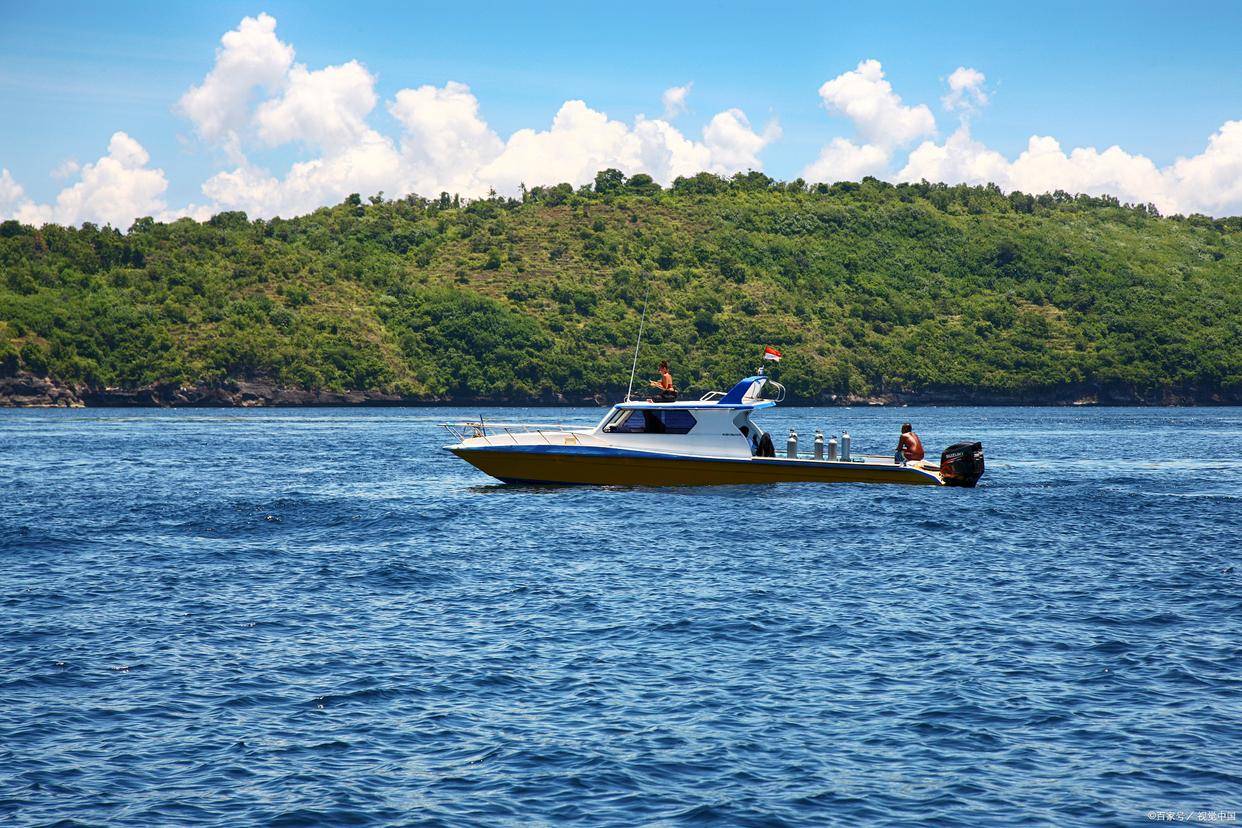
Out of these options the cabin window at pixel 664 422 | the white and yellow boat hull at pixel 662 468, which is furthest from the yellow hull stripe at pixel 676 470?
the cabin window at pixel 664 422

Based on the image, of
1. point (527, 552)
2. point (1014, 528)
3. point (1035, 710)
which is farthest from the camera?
point (1014, 528)

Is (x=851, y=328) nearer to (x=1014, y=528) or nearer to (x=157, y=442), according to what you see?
(x=157, y=442)

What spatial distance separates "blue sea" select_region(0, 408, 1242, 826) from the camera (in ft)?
43.9

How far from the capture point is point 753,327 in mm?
192000

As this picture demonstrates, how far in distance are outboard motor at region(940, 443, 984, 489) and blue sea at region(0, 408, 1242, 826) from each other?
10.4 ft

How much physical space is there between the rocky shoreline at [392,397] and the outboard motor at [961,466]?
135 m

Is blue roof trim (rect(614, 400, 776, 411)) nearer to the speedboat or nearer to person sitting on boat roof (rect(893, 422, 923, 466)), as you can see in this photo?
the speedboat

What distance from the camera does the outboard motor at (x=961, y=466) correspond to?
1657 inches

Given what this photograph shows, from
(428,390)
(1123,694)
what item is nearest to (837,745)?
(1123,694)

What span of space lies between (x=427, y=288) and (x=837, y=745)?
189 meters

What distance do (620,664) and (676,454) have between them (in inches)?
857

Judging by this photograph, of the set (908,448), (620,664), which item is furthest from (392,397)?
(620,664)

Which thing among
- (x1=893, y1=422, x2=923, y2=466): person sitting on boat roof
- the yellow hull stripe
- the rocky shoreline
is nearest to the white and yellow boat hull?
the yellow hull stripe

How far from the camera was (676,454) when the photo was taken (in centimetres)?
4028
